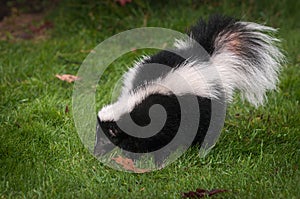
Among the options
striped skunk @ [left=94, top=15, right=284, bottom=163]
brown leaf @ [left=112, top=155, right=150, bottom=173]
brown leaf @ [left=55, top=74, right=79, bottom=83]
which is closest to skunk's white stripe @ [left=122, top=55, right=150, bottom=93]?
striped skunk @ [left=94, top=15, right=284, bottom=163]

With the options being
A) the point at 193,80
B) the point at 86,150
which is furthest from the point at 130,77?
the point at 86,150

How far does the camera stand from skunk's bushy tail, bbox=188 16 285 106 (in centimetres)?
460

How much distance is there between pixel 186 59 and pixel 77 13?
3.56 metres

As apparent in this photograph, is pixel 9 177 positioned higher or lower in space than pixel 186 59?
lower

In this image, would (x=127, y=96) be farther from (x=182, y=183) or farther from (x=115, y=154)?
(x=182, y=183)

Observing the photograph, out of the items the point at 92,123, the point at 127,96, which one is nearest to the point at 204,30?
the point at 127,96

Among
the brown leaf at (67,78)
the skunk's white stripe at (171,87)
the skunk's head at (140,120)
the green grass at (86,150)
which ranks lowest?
the brown leaf at (67,78)

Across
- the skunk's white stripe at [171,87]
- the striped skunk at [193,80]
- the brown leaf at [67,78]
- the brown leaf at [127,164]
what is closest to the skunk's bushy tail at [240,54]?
the striped skunk at [193,80]

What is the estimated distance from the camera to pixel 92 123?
498cm

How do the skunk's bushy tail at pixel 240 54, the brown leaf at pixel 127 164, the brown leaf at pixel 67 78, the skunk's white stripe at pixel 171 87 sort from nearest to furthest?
the brown leaf at pixel 127 164, the skunk's white stripe at pixel 171 87, the skunk's bushy tail at pixel 240 54, the brown leaf at pixel 67 78

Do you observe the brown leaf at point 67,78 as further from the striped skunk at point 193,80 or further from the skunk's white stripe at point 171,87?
the skunk's white stripe at point 171,87

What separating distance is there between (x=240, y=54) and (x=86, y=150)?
1.48m

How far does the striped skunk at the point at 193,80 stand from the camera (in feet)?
14.5

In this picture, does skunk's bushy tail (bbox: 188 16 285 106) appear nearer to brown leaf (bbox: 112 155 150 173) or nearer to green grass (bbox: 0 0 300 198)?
green grass (bbox: 0 0 300 198)
